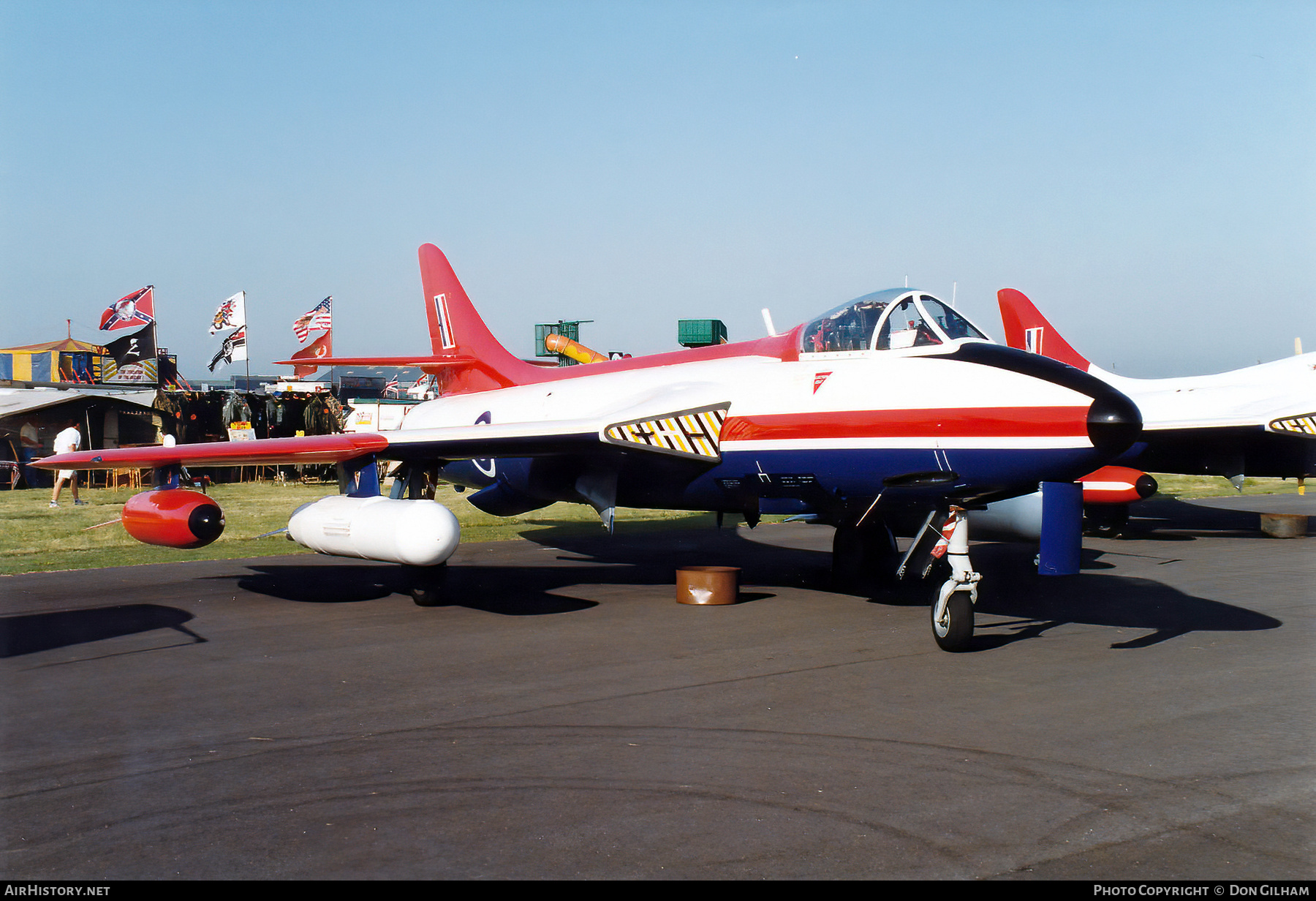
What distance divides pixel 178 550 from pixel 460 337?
631 centimetres

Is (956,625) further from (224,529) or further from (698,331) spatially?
(698,331)

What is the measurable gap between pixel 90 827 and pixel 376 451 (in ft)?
25.7

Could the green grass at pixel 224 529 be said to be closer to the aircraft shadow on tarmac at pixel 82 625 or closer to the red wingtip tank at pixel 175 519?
the red wingtip tank at pixel 175 519

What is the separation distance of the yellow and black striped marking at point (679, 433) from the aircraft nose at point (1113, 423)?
12.8 ft

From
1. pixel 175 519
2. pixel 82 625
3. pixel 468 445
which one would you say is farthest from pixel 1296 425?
pixel 82 625

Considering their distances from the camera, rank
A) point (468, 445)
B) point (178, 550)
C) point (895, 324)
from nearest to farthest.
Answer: point (895, 324) < point (468, 445) < point (178, 550)

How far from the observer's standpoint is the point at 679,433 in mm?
10625

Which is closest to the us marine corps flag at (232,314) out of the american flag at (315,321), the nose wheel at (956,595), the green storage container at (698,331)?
the american flag at (315,321)

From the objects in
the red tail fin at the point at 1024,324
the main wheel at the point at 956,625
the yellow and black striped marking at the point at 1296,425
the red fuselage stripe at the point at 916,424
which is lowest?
the main wheel at the point at 956,625

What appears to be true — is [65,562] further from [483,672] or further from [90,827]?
[90,827]

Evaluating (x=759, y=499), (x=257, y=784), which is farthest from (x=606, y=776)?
(x=759, y=499)

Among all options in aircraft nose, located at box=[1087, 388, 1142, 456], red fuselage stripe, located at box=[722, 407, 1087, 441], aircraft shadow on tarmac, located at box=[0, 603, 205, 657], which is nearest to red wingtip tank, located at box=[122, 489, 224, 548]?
aircraft shadow on tarmac, located at box=[0, 603, 205, 657]

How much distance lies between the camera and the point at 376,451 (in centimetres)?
1237

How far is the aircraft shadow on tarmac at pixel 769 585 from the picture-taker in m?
10.5
